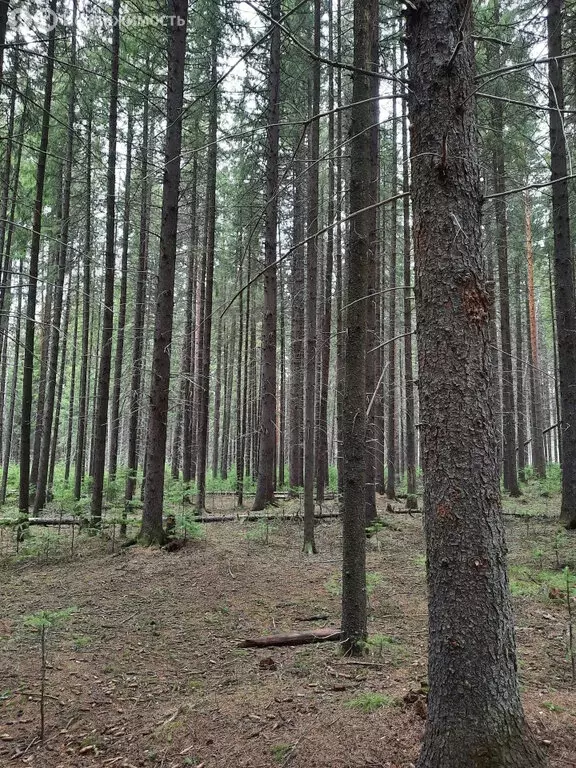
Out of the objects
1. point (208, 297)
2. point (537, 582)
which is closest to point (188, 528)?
point (537, 582)

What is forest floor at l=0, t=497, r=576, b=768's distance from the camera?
310 cm

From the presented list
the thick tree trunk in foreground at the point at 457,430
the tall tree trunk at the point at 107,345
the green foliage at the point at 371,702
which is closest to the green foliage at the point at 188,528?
the tall tree trunk at the point at 107,345

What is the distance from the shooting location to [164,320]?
30.0 feet

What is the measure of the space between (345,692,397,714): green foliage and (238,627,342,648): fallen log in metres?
1.45

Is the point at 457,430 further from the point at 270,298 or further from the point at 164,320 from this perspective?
the point at 270,298

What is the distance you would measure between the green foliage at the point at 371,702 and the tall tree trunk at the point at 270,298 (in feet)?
30.8

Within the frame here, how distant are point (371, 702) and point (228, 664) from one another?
1818mm

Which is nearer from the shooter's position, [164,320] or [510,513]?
[164,320]

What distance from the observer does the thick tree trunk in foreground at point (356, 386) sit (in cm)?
451

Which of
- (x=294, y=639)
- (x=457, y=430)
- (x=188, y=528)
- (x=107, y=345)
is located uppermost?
(x=107, y=345)

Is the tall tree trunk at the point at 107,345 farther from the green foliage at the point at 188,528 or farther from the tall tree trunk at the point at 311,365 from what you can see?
the tall tree trunk at the point at 311,365

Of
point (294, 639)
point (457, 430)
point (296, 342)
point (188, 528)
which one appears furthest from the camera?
point (296, 342)

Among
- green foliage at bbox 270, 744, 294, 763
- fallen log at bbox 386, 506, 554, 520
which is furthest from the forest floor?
fallen log at bbox 386, 506, 554, 520

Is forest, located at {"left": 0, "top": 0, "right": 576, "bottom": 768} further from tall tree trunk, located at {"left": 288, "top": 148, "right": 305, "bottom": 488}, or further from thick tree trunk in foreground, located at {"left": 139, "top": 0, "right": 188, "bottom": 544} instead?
tall tree trunk, located at {"left": 288, "top": 148, "right": 305, "bottom": 488}
